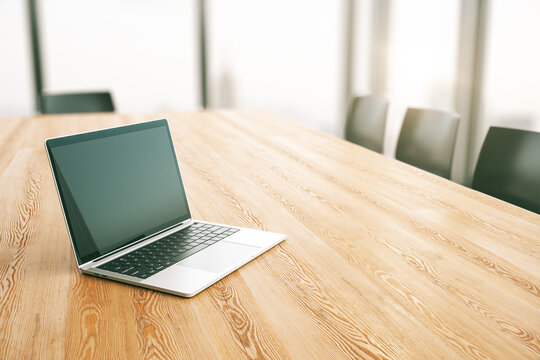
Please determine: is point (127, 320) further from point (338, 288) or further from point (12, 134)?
point (12, 134)

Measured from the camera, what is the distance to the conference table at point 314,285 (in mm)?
730

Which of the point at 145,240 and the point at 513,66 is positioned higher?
the point at 513,66

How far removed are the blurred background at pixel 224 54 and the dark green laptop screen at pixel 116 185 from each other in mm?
3500

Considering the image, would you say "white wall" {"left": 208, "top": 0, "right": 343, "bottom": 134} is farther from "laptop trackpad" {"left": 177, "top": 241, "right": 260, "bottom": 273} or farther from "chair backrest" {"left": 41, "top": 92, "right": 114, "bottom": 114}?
"laptop trackpad" {"left": 177, "top": 241, "right": 260, "bottom": 273}

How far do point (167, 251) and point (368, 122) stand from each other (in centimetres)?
208

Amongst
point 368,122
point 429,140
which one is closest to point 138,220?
point 429,140

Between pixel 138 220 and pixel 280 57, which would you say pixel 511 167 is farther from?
pixel 280 57

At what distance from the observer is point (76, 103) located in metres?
3.66

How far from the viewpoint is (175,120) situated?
3059 mm

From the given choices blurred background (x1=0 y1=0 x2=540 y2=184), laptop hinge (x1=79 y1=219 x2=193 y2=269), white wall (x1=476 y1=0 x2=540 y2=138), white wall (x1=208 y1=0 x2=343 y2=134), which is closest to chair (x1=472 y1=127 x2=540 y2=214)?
laptop hinge (x1=79 y1=219 x2=193 y2=269)

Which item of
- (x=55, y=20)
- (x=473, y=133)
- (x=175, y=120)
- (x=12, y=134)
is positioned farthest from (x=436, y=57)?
(x=55, y=20)

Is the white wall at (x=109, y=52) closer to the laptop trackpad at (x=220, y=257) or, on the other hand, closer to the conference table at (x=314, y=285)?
the conference table at (x=314, y=285)

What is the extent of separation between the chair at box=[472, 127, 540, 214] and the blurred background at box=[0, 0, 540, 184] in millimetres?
2444

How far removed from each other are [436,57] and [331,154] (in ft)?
8.06
